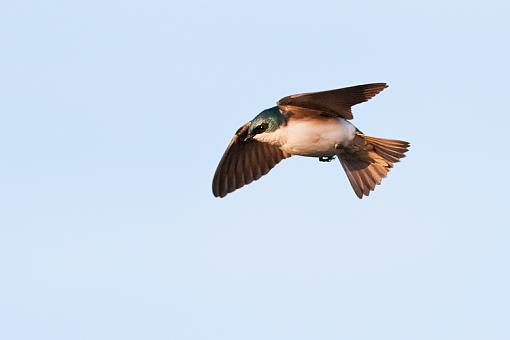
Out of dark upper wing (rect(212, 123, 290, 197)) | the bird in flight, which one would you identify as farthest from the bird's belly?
dark upper wing (rect(212, 123, 290, 197))

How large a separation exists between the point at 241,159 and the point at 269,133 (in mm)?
1220

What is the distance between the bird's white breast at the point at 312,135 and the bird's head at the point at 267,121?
0.06m

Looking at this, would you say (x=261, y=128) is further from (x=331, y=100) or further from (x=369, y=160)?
(x=369, y=160)

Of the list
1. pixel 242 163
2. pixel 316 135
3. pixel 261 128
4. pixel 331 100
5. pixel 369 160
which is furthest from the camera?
pixel 242 163

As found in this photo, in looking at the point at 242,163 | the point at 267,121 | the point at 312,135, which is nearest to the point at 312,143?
the point at 312,135

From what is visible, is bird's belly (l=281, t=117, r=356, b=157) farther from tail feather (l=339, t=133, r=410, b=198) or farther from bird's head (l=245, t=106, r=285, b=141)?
tail feather (l=339, t=133, r=410, b=198)

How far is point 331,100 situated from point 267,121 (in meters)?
0.71

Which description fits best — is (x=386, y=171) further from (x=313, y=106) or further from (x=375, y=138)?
(x=313, y=106)

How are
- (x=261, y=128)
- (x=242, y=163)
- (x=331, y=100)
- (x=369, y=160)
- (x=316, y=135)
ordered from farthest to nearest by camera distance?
(x=242, y=163)
(x=369, y=160)
(x=261, y=128)
(x=316, y=135)
(x=331, y=100)

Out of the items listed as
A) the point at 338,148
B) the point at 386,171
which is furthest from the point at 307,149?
the point at 386,171

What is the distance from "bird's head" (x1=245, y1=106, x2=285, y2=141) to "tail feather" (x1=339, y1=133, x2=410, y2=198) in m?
0.85

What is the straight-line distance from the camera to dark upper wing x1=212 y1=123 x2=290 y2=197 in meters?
13.1

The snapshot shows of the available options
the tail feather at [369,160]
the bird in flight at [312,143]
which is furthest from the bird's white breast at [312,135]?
the tail feather at [369,160]

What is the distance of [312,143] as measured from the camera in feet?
39.1
